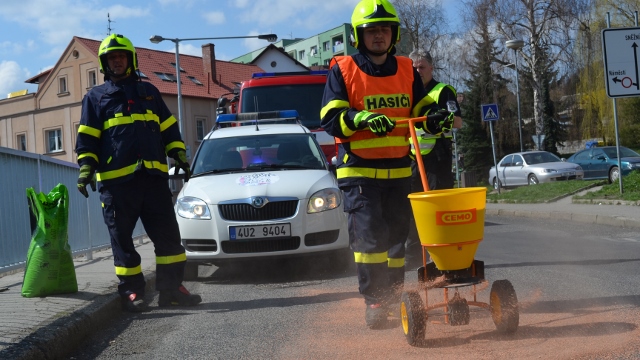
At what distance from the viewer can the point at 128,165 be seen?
258 inches

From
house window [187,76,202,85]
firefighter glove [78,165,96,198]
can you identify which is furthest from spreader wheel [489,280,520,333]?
house window [187,76,202,85]

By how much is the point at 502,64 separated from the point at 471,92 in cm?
614

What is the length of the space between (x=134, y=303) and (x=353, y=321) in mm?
2067

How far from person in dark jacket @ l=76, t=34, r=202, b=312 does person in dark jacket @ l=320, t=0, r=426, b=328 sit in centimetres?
201

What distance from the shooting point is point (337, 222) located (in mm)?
8117

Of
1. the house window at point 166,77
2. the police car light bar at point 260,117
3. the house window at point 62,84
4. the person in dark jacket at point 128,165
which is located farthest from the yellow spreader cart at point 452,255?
the house window at point 62,84

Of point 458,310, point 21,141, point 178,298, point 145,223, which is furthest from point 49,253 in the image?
point 21,141

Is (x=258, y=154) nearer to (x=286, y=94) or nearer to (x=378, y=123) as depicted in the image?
(x=378, y=123)

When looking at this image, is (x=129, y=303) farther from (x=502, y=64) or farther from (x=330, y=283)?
(x=502, y=64)

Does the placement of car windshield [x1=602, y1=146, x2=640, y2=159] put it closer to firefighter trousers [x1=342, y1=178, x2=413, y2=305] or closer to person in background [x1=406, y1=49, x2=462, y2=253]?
person in background [x1=406, y1=49, x2=462, y2=253]

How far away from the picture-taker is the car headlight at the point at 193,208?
26.3 ft

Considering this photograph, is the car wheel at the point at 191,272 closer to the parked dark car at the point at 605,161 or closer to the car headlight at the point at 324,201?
the car headlight at the point at 324,201

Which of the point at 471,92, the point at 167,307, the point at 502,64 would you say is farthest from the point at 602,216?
the point at 471,92

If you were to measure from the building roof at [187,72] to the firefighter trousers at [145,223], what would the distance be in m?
52.1
